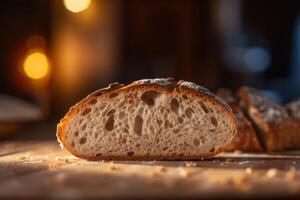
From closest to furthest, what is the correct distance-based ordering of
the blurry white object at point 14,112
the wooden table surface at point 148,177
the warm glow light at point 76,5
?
the wooden table surface at point 148,177 < the blurry white object at point 14,112 < the warm glow light at point 76,5

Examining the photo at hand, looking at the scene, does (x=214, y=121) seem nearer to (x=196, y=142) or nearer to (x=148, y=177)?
(x=196, y=142)

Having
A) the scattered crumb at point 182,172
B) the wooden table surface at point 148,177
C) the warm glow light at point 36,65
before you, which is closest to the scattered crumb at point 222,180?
the wooden table surface at point 148,177

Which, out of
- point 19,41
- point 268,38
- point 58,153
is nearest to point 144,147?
point 58,153

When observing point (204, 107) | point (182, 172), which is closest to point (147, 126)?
point (204, 107)

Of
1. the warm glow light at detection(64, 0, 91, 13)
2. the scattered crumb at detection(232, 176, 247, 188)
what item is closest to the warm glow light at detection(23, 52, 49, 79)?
the warm glow light at detection(64, 0, 91, 13)

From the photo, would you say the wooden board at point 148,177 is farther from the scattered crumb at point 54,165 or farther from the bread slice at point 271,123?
the bread slice at point 271,123

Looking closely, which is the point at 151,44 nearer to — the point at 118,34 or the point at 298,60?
the point at 118,34
